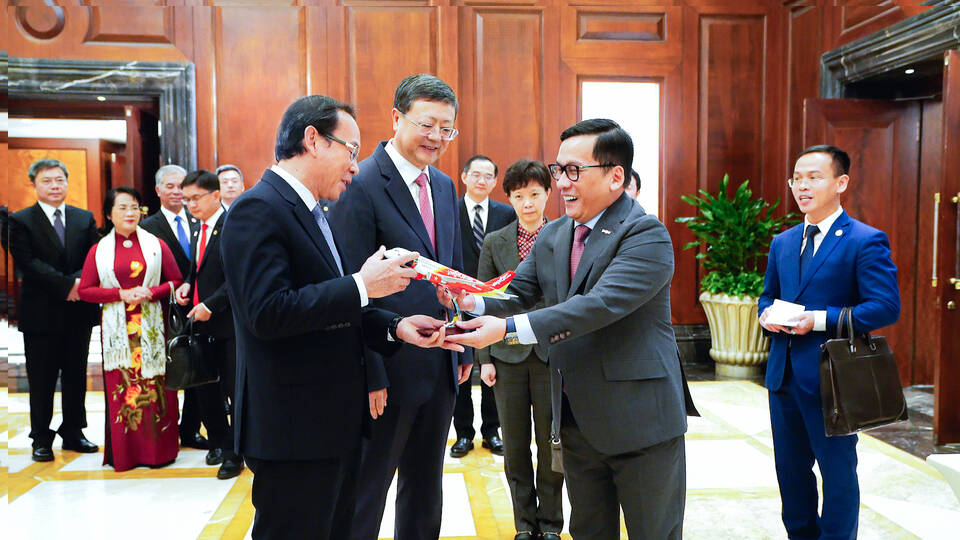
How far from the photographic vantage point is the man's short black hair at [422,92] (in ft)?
7.00

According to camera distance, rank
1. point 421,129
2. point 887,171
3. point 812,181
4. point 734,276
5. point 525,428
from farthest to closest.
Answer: point 734,276
point 887,171
point 525,428
point 812,181
point 421,129

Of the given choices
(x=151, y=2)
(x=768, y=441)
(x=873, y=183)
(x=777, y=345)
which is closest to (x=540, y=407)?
(x=777, y=345)

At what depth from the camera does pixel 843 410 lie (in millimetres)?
2328

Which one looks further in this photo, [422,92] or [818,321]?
[818,321]

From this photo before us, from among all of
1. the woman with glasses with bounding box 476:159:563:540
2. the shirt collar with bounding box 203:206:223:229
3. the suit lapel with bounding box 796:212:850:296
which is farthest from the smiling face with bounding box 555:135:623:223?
the shirt collar with bounding box 203:206:223:229

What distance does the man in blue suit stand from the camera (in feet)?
Answer: 7.93

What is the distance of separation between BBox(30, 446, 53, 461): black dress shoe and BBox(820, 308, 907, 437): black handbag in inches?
164

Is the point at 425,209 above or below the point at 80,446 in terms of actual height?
above

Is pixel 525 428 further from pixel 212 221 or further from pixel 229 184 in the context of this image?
pixel 229 184

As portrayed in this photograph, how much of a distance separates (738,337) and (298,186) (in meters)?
5.35

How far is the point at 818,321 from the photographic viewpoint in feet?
8.09

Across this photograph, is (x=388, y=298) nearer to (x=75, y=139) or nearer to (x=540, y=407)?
(x=540, y=407)

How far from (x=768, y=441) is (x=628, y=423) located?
292cm

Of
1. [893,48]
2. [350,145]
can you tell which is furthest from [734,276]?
A: [350,145]
